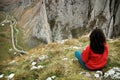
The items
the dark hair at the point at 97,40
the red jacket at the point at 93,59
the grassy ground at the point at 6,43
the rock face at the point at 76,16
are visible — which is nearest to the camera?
the dark hair at the point at 97,40

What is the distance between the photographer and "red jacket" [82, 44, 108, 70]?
15055 mm

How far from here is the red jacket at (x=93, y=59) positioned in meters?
15.1

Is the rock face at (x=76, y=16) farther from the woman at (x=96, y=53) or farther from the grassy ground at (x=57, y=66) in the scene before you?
the woman at (x=96, y=53)

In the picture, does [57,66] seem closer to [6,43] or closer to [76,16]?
[76,16]

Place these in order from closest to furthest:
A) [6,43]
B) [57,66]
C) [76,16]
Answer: [57,66], [76,16], [6,43]

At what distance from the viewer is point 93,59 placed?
15.2 meters

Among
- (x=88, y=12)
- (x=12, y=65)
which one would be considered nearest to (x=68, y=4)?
(x=88, y=12)

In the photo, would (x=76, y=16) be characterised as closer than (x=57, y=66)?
No

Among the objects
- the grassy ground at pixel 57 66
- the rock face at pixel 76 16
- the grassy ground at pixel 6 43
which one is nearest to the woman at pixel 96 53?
the grassy ground at pixel 57 66

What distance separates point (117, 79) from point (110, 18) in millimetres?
22358

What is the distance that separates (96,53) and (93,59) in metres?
0.36

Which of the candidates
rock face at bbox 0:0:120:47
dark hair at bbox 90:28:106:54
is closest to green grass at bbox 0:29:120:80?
dark hair at bbox 90:28:106:54

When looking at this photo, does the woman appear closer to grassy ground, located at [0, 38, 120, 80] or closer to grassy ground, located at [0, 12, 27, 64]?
grassy ground, located at [0, 38, 120, 80]

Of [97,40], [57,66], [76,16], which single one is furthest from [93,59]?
[76,16]
